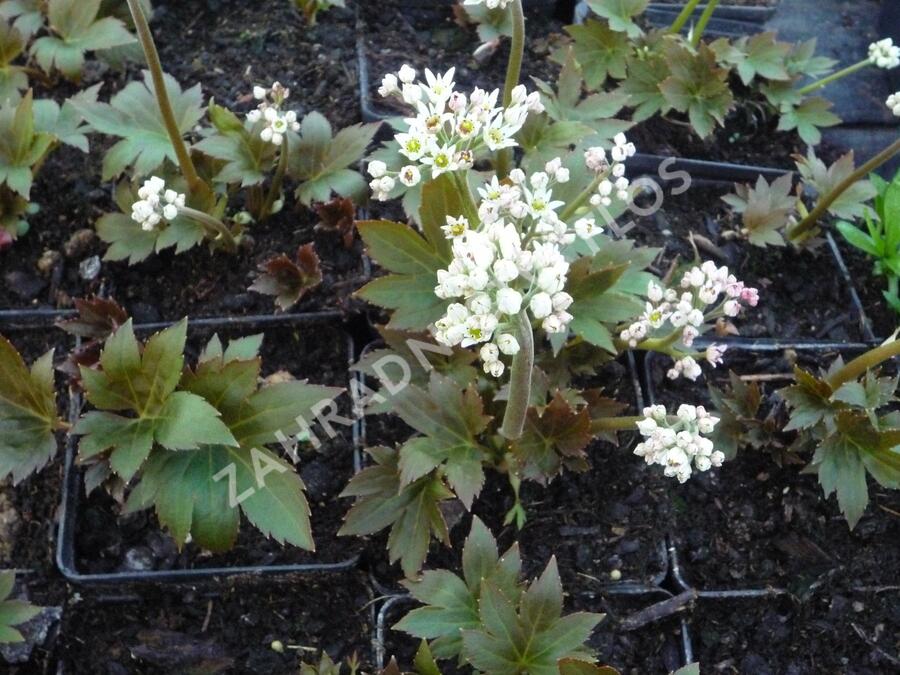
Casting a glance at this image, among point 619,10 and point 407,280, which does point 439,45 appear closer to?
point 619,10

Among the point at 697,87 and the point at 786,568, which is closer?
the point at 786,568

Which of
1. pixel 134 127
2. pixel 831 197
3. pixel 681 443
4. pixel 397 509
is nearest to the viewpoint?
pixel 681 443

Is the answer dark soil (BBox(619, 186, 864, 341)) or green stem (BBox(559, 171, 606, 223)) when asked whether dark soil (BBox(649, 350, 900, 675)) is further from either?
green stem (BBox(559, 171, 606, 223))

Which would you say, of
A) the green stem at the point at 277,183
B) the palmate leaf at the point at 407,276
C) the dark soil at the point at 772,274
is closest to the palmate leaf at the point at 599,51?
the dark soil at the point at 772,274

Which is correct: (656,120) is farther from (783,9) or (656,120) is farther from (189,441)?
(189,441)

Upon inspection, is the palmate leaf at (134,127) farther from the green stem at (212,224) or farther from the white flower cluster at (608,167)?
the white flower cluster at (608,167)

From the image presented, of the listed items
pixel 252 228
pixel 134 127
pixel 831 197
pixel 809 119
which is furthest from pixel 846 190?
pixel 134 127

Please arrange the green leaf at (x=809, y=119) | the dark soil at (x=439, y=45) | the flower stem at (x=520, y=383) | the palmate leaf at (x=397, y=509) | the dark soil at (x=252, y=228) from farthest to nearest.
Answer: the dark soil at (x=439, y=45) → the green leaf at (x=809, y=119) → the dark soil at (x=252, y=228) → the palmate leaf at (x=397, y=509) → the flower stem at (x=520, y=383)
